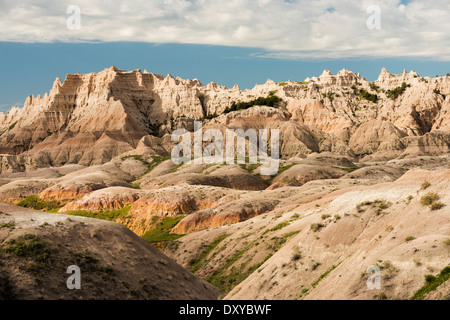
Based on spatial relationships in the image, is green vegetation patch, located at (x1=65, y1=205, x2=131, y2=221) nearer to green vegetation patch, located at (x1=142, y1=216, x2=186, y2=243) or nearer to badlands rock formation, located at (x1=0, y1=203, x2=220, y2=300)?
green vegetation patch, located at (x1=142, y1=216, x2=186, y2=243)

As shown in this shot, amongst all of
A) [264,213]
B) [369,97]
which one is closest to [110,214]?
[264,213]

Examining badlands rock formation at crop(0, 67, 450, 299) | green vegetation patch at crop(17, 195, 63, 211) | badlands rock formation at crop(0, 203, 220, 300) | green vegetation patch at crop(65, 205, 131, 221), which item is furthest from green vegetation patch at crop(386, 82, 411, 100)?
badlands rock formation at crop(0, 203, 220, 300)

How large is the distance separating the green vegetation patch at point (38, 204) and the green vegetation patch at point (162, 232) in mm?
36085

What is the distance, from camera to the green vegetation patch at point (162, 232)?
6587 centimetres

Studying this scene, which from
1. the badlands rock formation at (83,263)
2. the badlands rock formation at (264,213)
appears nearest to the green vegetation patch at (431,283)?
the badlands rock formation at (264,213)

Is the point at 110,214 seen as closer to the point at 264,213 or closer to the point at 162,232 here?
the point at 162,232

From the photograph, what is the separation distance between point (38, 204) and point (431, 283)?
10040 centimetres

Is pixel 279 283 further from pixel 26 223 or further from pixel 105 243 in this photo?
pixel 26 223

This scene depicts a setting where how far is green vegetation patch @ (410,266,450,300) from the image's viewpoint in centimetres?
1927

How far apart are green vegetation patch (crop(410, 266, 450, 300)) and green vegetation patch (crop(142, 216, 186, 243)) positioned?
156 ft

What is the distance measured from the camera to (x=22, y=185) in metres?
117
